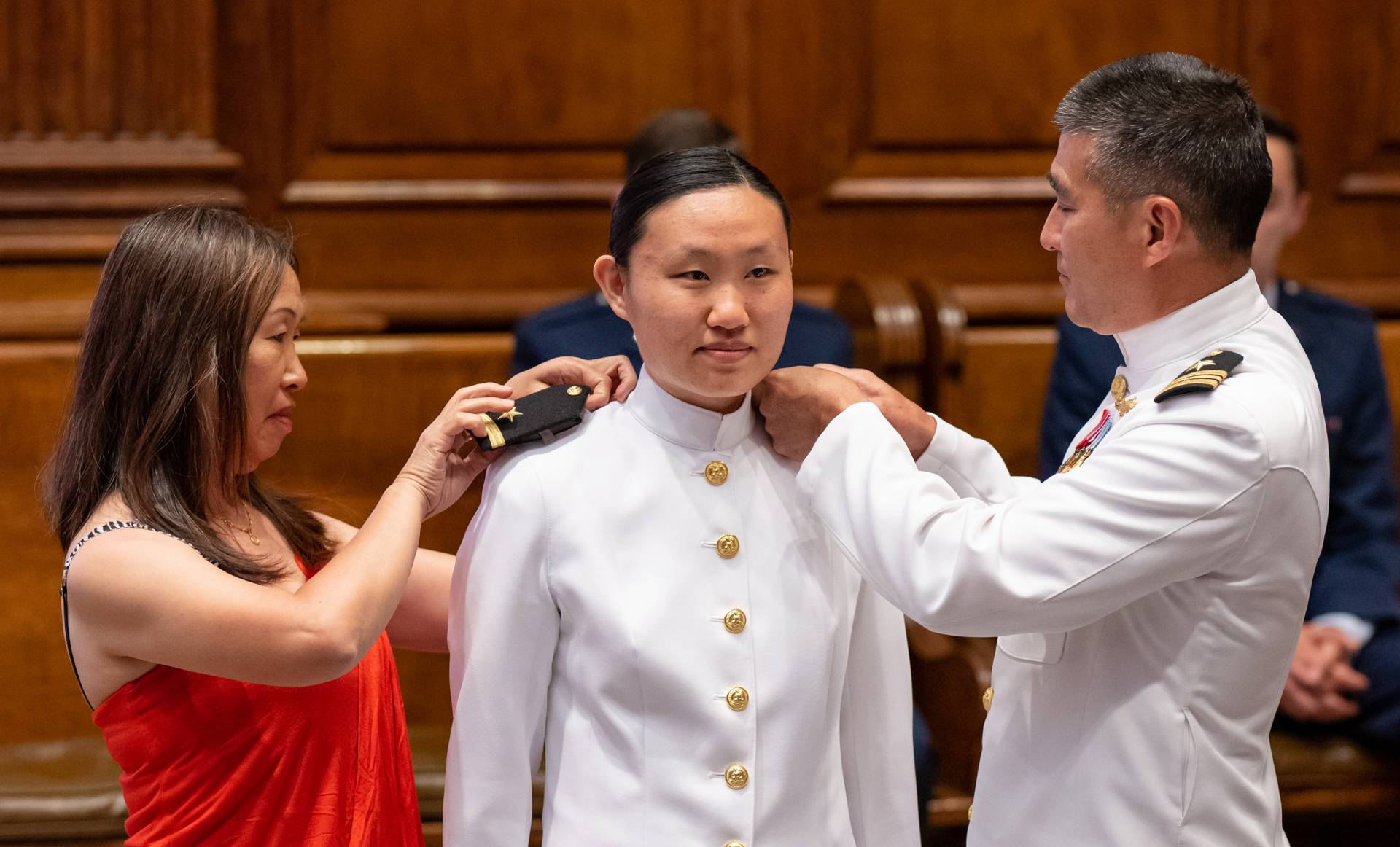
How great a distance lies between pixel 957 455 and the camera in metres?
1.99

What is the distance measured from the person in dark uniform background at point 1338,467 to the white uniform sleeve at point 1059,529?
4.27ft

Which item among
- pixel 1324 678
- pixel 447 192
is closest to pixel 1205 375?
pixel 1324 678

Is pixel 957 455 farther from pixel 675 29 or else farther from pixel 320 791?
pixel 675 29

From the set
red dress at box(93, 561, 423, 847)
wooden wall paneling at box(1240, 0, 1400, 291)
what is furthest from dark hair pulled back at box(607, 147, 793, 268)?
wooden wall paneling at box(1240, 0, 1400, 291)

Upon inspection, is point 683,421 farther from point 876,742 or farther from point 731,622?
point 876,742

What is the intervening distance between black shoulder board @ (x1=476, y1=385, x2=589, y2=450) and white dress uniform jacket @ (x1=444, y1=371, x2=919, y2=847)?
0.02 meters

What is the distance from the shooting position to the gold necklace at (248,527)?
181cm

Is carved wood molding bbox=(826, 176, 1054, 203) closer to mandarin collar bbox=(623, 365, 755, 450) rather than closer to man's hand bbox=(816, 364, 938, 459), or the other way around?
man's hand bbox=(816, 364, 938, 459)

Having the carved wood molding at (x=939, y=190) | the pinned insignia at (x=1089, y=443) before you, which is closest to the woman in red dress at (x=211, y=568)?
the pinned insignia at (x=1089, y=443)

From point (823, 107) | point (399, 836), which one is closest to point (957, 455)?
point (399, 836)

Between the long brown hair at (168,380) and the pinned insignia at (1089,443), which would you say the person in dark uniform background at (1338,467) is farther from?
the long brown hair at (168,380)

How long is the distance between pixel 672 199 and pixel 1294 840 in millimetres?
2165

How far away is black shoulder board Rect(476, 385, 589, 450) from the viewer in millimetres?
1690

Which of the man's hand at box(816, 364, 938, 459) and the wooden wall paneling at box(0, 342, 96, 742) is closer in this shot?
the man's hand at box(816, 364, 938, 459)
